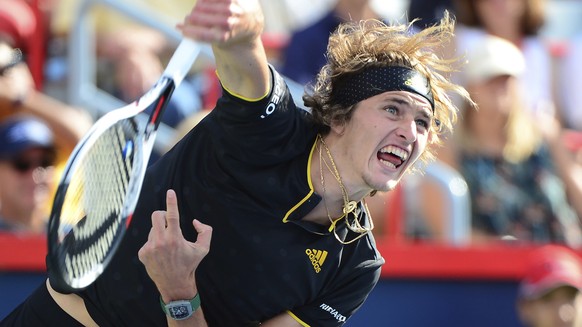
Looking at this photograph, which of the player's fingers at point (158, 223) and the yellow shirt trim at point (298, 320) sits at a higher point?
the player's fingers at point (158, 223)

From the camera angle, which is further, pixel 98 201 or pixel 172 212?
pixel 98 201

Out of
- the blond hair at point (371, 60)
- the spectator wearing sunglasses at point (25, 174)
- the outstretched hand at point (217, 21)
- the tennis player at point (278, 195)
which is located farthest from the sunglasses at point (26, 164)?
the outstretched hand at point (217, 21)

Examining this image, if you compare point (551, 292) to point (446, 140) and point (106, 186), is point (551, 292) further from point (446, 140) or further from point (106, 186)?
point (106, 186)

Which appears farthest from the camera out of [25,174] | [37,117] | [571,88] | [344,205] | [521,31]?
[571,88]

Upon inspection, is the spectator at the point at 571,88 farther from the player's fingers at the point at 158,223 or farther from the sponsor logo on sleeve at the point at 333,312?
the player's fingers at the point at 158,223

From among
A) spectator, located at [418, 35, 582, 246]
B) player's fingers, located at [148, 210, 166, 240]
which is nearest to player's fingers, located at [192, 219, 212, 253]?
player's fingers, located at [148, 210, 166, 240]

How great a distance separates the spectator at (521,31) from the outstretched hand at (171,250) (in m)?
2.98

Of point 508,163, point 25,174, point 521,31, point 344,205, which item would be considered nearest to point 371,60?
point 344,205

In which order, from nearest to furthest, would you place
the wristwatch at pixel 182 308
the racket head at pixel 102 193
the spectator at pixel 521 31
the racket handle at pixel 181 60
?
the racket head at pixel 102 193 < the racket handle at pixel 181 60 < the wristwatch at pixel 182 308 < the spectator at pixel 521 31

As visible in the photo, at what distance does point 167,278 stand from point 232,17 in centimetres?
81

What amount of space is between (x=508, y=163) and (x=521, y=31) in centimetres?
94

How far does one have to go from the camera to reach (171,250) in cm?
304

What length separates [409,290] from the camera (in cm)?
506

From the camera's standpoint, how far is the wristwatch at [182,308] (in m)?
3.17
